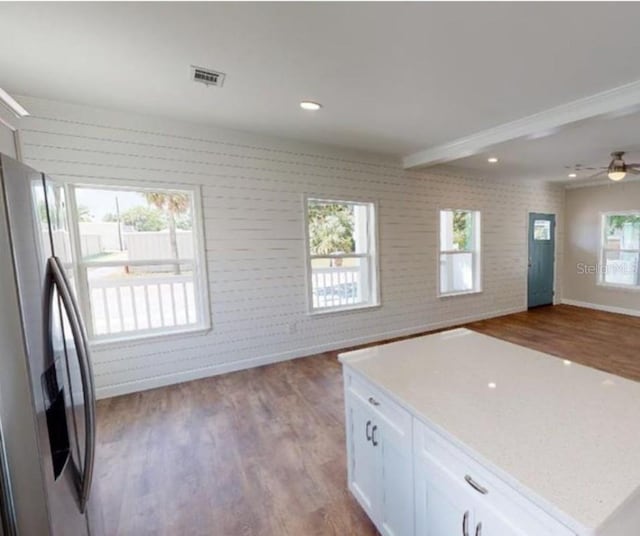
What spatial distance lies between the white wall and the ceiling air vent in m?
7.28

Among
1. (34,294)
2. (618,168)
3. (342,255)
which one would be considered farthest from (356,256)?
(34,294)

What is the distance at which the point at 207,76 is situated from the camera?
7.71 feet

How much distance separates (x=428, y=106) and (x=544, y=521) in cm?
301

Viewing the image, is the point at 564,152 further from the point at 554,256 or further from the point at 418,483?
the point at 418,483

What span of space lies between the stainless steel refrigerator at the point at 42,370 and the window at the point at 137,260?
87.7 inches

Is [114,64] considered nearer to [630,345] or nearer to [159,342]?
[159,342]

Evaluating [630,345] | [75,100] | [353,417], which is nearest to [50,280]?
[353,417]

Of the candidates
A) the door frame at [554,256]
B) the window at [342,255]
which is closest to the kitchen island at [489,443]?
the window at [342,255]

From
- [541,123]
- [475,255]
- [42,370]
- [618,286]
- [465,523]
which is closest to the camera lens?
[42,370]

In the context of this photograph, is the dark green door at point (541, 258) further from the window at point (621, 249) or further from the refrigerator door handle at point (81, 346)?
the refrigerator door handle at point (81, 346)

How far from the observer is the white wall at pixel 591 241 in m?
6.02

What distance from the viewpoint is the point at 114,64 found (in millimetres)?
2193

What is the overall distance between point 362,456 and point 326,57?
2.38 meters

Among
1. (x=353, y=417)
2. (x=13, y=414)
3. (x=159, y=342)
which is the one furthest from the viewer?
(x=159, y=342)
